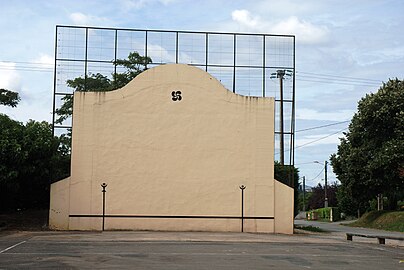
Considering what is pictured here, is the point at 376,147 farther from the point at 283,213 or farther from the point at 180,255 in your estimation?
the point at 180,255

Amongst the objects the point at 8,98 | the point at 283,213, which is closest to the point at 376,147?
the point at 283,213

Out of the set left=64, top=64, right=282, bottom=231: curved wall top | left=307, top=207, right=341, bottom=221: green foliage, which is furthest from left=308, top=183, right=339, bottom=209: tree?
left=64, top=64, right=282, bottom=231: curved wall top

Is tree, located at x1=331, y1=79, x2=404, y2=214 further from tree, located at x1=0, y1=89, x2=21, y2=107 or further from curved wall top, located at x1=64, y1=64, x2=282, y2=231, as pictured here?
tree, located at x1=0, y1=89, x2=21, y2=107

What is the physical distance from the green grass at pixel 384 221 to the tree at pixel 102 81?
22.5 metres

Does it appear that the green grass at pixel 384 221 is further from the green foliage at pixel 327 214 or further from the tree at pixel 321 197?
the tree at pixel 321 197

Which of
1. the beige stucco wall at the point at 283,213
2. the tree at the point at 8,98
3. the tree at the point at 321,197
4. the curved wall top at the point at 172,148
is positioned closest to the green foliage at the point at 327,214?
the tree at the point at 321,197

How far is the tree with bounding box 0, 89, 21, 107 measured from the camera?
41281 mm

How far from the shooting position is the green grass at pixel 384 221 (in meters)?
46.6

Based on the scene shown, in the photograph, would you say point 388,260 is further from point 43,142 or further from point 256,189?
point 43,142

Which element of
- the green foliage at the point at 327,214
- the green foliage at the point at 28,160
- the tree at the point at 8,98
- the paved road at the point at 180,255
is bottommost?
the green foliage at the point at 327,214

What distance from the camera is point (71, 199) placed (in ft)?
115

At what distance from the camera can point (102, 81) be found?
42.2m

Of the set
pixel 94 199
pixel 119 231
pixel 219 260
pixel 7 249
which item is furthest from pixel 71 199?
pixel 219 260

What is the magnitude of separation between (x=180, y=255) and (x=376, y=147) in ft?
102
